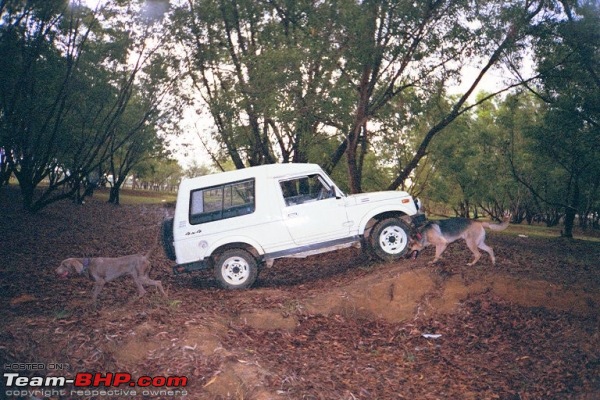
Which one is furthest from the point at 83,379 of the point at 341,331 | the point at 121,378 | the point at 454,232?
the point at 454,232

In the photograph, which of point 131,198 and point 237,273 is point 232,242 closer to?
point 237,273

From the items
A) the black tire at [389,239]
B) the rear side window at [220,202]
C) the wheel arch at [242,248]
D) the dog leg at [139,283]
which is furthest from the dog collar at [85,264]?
the black tire at [389,239]

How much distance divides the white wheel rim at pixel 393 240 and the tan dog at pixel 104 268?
193 inches

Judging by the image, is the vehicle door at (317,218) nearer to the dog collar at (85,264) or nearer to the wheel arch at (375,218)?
the wheel arch at (375,218)

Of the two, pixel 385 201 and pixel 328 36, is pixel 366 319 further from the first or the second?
pixel 328 36

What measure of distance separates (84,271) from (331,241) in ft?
16.6

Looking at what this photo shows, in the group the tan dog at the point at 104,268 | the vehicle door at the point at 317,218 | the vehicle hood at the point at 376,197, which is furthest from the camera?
the vehicle hood at the point at 376,197

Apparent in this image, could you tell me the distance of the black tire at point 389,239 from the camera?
10578mm

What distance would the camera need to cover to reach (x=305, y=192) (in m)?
11.2

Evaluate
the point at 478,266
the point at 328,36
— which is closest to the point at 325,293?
the point at 478,266

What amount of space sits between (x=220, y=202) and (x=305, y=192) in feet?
6.77

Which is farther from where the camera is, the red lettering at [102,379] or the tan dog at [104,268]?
the tan dog at [104,268]

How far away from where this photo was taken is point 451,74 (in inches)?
663

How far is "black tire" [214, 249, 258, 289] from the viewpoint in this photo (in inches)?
408
